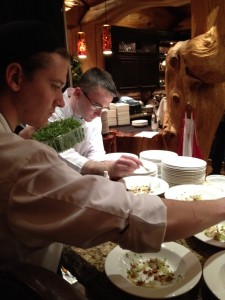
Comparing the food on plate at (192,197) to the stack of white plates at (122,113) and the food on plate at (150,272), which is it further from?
the stack of white plates at (122,113)

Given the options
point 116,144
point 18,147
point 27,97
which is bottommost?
point 116,144

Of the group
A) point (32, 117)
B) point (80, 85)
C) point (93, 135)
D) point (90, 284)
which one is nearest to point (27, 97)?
point (32, 117)

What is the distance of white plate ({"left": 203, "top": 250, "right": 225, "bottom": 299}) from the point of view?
0.95 m

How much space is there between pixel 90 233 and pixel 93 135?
2179 millimetres

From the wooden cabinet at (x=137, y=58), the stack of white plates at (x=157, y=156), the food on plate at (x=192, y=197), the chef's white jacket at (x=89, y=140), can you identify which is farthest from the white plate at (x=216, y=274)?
the wooden cabinet at (x=137, y=58)

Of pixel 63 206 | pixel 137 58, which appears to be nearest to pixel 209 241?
pixel 63 206

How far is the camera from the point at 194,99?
3580 mm

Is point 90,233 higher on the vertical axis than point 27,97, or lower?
lower

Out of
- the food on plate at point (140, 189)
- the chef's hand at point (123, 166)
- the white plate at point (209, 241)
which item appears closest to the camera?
the white plate at point (209, 241)

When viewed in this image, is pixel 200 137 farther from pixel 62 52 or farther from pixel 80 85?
pixel 62 52

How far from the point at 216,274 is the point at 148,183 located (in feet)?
2.86

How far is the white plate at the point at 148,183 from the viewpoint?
1.77 metres

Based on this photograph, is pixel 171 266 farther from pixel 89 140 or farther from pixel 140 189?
pixel 89 140

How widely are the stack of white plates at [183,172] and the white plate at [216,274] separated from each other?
0.73 m
